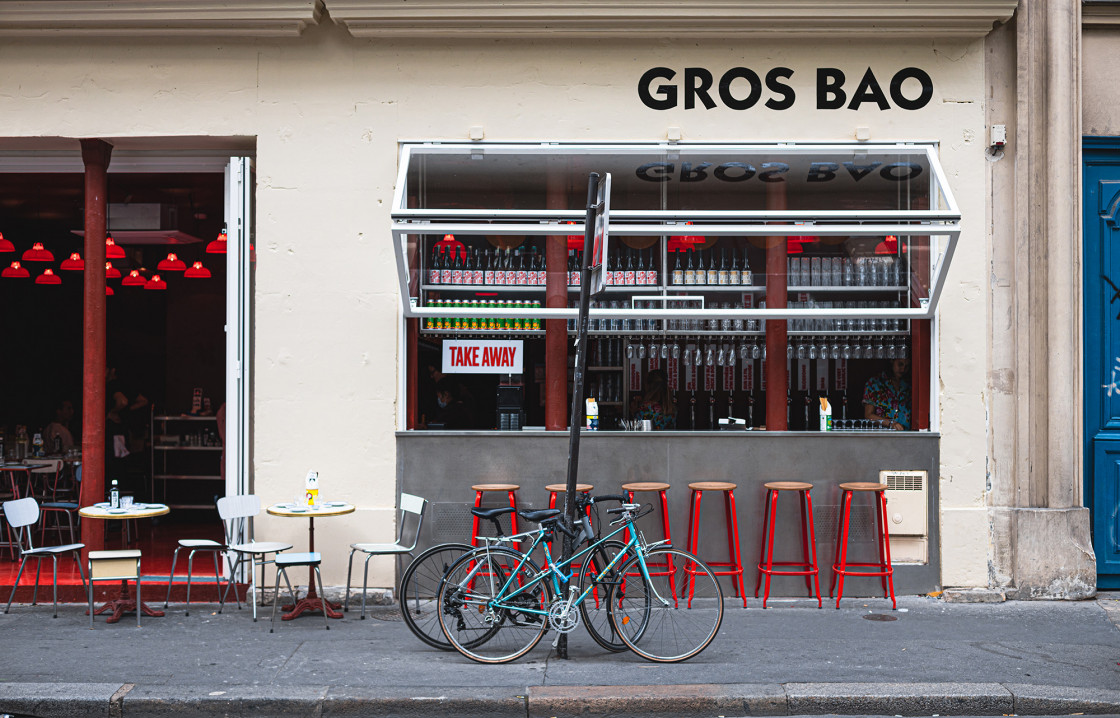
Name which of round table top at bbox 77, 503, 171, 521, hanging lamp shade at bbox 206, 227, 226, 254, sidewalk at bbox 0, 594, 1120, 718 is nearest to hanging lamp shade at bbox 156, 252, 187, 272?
hanging lamp shade at bbox 206, 227, 226, 254

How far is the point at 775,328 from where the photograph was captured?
880 cm

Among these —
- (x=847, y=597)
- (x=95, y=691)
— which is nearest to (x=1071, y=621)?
(x=847, y=597)

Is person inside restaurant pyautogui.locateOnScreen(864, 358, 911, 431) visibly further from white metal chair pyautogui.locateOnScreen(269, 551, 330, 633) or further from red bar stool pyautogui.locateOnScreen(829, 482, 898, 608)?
white metal chair pyautogui.locateOnScreen(269, 551, 330, 633)

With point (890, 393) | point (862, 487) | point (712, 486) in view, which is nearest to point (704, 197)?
point (890, 393)

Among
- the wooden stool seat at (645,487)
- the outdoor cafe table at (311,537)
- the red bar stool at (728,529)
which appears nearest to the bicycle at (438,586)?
the outdoor cafe table at (311,537)

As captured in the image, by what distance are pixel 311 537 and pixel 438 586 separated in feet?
5.64

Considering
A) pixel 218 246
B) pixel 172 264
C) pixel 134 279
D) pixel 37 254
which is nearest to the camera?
pixel 218 246

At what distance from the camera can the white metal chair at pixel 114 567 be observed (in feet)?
24.6

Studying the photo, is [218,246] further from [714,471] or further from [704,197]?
[714,471]

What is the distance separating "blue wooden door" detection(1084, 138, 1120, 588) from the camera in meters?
8.59

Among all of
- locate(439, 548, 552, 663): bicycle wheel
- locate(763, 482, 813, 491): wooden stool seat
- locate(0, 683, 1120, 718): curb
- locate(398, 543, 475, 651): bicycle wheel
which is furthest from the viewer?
locate(763, 482, 813, 491): wooden stool seat

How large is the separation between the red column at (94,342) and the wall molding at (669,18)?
8.48 ft

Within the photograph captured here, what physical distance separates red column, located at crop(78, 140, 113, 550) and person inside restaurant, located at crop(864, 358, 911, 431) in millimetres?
6780

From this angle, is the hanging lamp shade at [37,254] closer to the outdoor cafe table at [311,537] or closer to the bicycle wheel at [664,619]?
the outdoor cafe table at [311,537]
